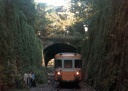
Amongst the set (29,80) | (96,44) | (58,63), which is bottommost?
(29,80)

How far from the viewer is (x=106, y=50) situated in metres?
19.0

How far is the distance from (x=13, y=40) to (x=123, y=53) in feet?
29.8

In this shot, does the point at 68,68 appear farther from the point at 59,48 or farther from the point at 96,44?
the point at 59,48

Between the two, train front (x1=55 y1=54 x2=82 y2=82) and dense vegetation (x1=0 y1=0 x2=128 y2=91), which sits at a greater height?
dense vegetation (x1=0 y1=0 x2=128 y2=91)

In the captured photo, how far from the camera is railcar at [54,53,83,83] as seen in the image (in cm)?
2091

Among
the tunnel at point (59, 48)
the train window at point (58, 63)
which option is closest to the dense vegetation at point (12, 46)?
the train window at point (58, 63)

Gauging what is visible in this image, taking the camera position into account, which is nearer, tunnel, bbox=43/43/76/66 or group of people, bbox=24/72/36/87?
group of people, bbox=24/72/36/87

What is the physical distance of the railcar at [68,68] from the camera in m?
20.9

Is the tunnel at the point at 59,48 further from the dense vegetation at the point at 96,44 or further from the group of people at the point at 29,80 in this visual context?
the group of people at the point at 29,80

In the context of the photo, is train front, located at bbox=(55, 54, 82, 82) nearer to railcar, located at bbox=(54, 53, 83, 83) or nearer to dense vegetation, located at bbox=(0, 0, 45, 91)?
railcar, located at bbox=(54, 53, 83, 83)

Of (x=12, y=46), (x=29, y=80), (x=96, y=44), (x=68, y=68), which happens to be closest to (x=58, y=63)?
(x=68, y=68)

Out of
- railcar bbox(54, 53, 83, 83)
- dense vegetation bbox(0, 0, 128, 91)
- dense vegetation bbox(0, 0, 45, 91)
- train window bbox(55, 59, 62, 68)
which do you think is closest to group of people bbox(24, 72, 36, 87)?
dense vegetation bbox(0, 0, 45, 91)

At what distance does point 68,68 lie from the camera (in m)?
21.1

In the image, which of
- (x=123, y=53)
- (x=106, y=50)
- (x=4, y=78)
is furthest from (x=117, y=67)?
(x=4, y=78)
